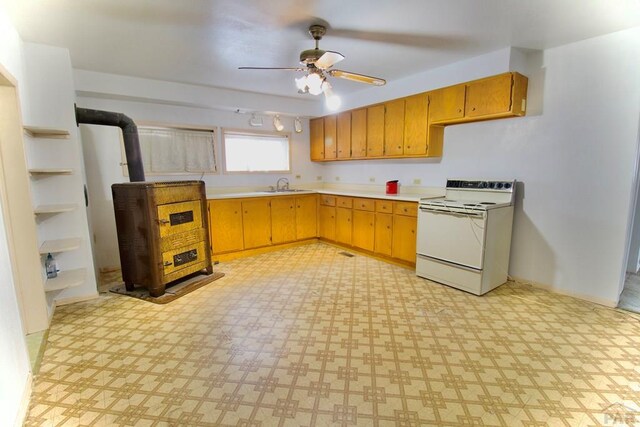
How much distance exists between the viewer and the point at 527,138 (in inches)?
126

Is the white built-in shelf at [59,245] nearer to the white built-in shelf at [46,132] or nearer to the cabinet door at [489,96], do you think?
the white built-in shelf at [46,132]

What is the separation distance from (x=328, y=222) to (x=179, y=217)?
2.51m

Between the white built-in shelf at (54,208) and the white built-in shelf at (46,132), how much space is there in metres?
0.66

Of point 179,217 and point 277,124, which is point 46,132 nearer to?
point 179,217

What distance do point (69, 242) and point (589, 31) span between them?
203 inches

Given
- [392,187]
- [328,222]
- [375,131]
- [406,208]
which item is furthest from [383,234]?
[375,131]

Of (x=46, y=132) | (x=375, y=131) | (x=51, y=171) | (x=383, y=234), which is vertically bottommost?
(x=383, y=234)

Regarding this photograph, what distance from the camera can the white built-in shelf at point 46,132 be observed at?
254cm

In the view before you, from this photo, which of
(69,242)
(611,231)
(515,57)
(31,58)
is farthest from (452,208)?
(31,58)

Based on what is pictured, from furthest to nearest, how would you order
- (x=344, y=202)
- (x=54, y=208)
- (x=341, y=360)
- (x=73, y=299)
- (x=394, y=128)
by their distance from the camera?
(x=344, y=202), (x=394, y=128), (x=73, y=299), (x=54, y=208), (x=341, y=360)

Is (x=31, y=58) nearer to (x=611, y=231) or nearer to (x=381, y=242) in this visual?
(x=381, y=242)

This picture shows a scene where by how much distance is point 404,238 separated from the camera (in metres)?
3.93

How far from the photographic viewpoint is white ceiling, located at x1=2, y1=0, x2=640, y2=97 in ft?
7.01

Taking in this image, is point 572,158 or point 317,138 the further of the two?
point 317,138
